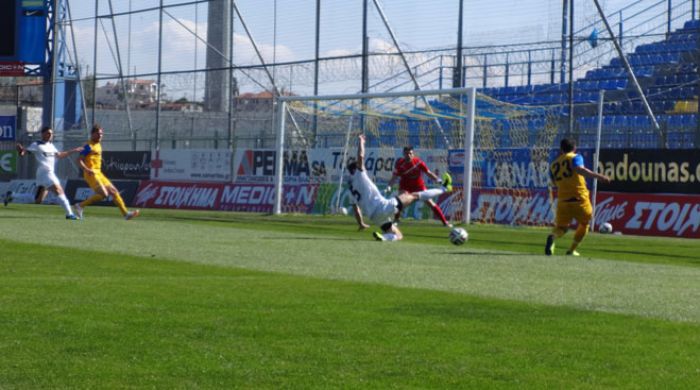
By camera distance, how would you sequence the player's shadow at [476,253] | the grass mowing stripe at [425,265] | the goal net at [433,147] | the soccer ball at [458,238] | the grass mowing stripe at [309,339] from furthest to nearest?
1. the goal net at [433,147]
2. the soccer ball at [458,238]
3. the player's shadow at [476,253]
4. the grass mowing stripe at [425,265]
5. the grass mowing stripe at [309,339]

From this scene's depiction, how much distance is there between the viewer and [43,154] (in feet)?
90.2

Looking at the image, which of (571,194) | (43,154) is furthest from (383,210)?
(43,154)

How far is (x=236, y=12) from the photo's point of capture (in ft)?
135

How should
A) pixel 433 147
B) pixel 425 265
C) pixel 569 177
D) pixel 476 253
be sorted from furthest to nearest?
pixel 433 147, pixel 569 177, pixel 476 253, pixel 425 265

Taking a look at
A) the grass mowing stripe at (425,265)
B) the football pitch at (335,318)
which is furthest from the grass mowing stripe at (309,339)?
the grass mowing stripe at (425,265)

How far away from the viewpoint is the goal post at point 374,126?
3347 cm

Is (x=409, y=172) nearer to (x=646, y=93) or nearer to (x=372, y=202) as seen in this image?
(x=372, y=202)

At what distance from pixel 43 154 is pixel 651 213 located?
14.0 metres

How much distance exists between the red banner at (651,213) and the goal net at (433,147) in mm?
1761

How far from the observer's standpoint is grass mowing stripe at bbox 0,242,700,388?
267 inches

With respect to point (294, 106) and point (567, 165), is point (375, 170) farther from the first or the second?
point (567, 165)

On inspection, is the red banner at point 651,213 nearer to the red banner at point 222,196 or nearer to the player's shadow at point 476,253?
the player's shadow at point 476,253

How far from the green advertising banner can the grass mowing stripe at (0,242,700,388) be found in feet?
135

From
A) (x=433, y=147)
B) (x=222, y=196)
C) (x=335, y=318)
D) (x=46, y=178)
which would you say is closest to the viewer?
(x=335, y=318)
